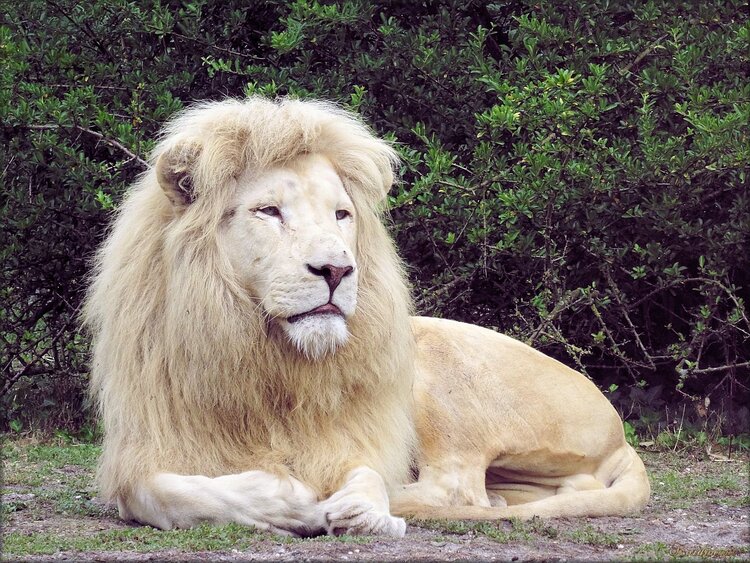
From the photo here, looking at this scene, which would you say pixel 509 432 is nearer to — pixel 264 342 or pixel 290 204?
pixel 264 342

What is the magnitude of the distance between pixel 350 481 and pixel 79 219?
11.4 feet

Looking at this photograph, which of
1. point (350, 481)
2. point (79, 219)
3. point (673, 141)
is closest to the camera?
point (350, 481)

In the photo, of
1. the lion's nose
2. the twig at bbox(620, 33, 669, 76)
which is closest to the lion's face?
the lion's nose

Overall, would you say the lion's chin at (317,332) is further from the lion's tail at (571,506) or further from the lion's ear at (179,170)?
the lion's tail at (571,506)

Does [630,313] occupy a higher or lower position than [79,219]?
lower

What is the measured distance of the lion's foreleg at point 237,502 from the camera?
3.65 m

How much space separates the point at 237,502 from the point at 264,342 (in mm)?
547

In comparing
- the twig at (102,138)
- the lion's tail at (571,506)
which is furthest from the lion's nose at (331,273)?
the twig at (102,138)

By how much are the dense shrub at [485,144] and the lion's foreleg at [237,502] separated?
101 inches

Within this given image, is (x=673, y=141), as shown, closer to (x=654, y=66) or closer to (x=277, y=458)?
(x=654, y=66)

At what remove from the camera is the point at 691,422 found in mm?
6840

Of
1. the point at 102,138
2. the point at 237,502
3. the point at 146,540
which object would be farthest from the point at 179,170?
the point at 102,138

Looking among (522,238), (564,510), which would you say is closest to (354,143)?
(564,510)

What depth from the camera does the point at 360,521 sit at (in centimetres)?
361
